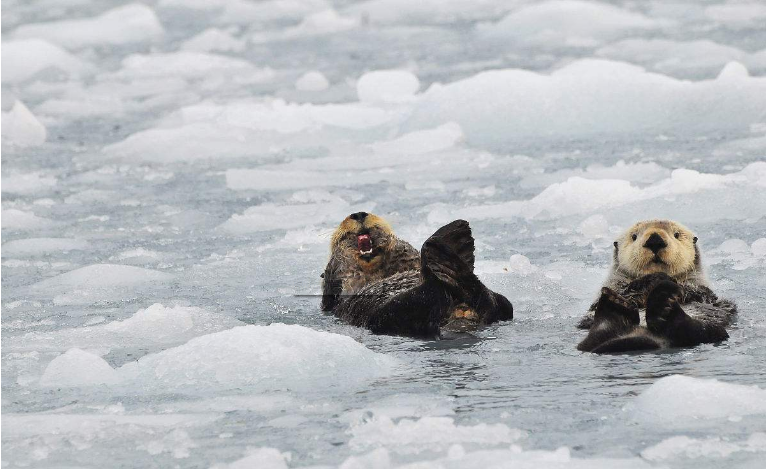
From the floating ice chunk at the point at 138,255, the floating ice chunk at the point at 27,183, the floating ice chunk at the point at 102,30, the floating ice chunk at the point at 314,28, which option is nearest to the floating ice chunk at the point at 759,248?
the floating ice chunk at the point at 138,255

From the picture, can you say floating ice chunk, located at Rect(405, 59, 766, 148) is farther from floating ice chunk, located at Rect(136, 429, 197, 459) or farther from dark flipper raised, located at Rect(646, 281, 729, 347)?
floating ice chunk, located at Rect(136, 429, 197, 459)

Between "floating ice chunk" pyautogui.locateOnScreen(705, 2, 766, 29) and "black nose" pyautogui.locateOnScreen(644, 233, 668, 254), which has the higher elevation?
"floating ice chunk" pyautogui.locateOnScreen(705, 2, 766, 29)

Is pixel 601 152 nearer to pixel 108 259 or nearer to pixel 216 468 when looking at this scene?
pixel 108 259

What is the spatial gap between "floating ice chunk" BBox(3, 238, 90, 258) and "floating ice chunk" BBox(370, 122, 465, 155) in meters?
3.39

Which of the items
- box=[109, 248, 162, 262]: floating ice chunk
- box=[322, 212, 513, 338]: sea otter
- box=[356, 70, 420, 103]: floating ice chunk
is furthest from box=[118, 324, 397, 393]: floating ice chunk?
box=[356, 70, 420, 103]: floating ice chunk

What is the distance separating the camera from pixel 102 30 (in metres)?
19.0

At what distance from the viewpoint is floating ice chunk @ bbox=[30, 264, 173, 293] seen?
7.02 metres

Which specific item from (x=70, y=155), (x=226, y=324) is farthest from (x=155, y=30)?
(x=226, y=324)

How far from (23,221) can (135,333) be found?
12.4 ft

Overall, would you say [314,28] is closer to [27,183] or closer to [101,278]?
[27,183]

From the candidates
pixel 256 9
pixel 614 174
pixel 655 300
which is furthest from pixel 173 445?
pixel 256 9

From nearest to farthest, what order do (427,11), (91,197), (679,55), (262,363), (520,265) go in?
(262,363) < (520,265) < (91,197) < (679,55) < (427,11)

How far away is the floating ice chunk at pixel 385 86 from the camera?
529 inches

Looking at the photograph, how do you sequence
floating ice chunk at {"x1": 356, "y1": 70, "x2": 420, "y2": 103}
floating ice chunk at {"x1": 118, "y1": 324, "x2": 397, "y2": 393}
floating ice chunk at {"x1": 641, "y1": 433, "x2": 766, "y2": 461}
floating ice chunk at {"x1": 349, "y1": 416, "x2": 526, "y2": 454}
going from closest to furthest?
floating ice chunk at {"x1": 641, "y1": 433, "x2": 766, "y2": 461} → floating ice chunk at {"x1": 349, "y1": 416, "x2": 526, "y2": 454} → floating ice chunk at {"x1": 118, "y1": 324, "x2": 397, "y2": 393} → floating ice chunk at {"x1": 356, "y1": 70, "x2": 420, "y2": 103}
